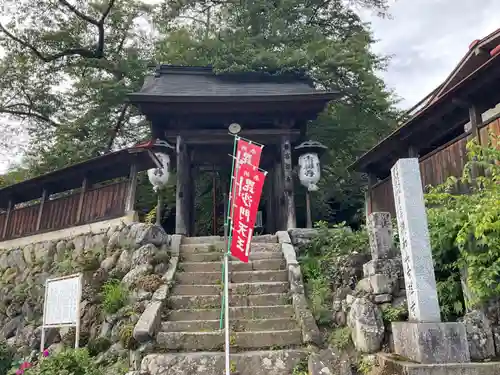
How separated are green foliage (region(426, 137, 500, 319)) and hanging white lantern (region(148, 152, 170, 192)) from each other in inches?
272

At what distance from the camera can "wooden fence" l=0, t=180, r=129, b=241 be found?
11219 mm

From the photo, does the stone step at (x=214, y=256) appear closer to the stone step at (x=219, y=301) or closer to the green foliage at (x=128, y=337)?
the stone step at (x=219, y=301)

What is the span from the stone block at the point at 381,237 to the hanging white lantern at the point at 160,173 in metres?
6.37

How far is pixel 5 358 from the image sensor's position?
8.80 meters

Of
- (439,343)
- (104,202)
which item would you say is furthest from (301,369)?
(104,202)

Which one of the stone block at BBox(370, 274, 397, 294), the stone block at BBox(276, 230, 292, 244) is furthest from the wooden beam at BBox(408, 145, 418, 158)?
the stone block at BBox(370, 274, 397, 294)

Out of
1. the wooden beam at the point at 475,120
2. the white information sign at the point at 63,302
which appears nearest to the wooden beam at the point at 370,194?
the wooden beam at the point at 475,120

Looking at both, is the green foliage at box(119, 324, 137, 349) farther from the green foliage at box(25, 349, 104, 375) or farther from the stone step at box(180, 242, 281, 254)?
the stone step at box(180, 242, 281, 254)

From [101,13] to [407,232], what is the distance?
1851 centimetres

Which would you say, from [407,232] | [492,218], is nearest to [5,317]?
[407,232]

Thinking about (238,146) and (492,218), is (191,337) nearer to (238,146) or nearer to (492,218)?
(238,146)

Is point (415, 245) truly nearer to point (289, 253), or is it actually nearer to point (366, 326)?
point (366, 326)

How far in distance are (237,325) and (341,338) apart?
1690 mm

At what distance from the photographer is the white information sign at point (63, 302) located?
7.14 meters
